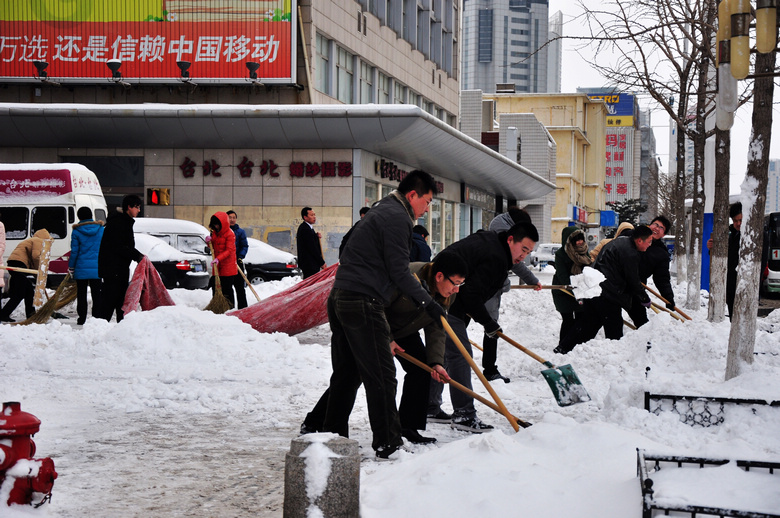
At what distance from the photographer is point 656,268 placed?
9555mm

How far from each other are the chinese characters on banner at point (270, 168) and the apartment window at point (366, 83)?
537cm

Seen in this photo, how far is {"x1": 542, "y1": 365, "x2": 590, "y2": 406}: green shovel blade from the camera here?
245 inches

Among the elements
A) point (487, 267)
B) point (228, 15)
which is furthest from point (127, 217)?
point (228, 15)

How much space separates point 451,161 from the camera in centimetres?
3209

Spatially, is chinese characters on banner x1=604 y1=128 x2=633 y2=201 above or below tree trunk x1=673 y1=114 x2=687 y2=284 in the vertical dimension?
above

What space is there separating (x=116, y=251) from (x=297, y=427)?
6449mm

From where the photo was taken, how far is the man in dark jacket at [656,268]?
9562mm

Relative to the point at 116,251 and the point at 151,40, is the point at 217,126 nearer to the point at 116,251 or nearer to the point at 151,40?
the point at 151,40

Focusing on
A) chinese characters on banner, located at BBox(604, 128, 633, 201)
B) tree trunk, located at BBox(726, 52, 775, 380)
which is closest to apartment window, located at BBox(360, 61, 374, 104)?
tree trunk, located at BBox(726, 52, 775, 380)

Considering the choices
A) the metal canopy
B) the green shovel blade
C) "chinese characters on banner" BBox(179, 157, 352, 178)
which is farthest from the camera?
"chinese characters on banner" BBox(179, 157, 352, 178)

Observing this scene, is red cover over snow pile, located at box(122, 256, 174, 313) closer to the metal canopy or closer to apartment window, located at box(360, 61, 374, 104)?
the metal canopy

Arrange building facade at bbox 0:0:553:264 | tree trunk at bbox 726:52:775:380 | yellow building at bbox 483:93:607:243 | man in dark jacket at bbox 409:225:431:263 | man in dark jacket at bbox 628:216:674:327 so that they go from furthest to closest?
yellow building at bbox 483:93:607:243 → building facade at bbox 0:0:553:264 → man in dark jacket at bbox 409:225:431:263 → man in dark jacket at bbox 628:216:674:327 → tree trunk at bbox 726:52:775:380

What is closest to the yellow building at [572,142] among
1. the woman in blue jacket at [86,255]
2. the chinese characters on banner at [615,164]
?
the chinese characters on banner at [615,164]

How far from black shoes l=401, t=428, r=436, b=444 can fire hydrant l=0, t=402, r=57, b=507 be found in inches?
97.0
